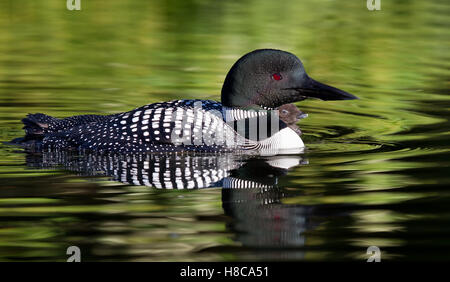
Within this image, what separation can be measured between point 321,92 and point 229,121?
2.35ft

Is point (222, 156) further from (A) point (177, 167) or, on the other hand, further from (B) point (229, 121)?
(A) point (177, 167)

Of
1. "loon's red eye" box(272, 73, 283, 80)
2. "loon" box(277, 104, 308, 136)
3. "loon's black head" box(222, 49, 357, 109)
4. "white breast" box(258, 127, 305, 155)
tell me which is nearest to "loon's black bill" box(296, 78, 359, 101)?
"loon's black head" box(222, 49, 357, 109)

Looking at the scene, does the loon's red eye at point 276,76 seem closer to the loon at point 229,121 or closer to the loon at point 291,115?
the loon at point 229,121

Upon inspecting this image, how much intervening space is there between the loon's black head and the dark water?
455mm

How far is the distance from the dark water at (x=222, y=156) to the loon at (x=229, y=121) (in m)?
0.14

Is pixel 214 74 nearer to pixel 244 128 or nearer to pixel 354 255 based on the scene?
pixel 244 128

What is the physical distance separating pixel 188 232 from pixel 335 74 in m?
6.09

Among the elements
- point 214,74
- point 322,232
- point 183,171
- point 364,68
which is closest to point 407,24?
point 364,68

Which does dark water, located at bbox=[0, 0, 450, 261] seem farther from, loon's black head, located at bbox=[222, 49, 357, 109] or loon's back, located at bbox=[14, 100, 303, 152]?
loon's black head, located at bbox=[222, 49, 357, 109]

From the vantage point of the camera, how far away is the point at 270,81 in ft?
22.4

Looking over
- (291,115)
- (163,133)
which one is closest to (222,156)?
(163,133)

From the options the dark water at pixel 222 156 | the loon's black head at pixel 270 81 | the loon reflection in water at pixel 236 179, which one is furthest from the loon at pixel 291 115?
the loon reflection in water at pixel 236 179

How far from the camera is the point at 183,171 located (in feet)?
20.6

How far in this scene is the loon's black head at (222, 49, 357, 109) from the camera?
676 centimetres
